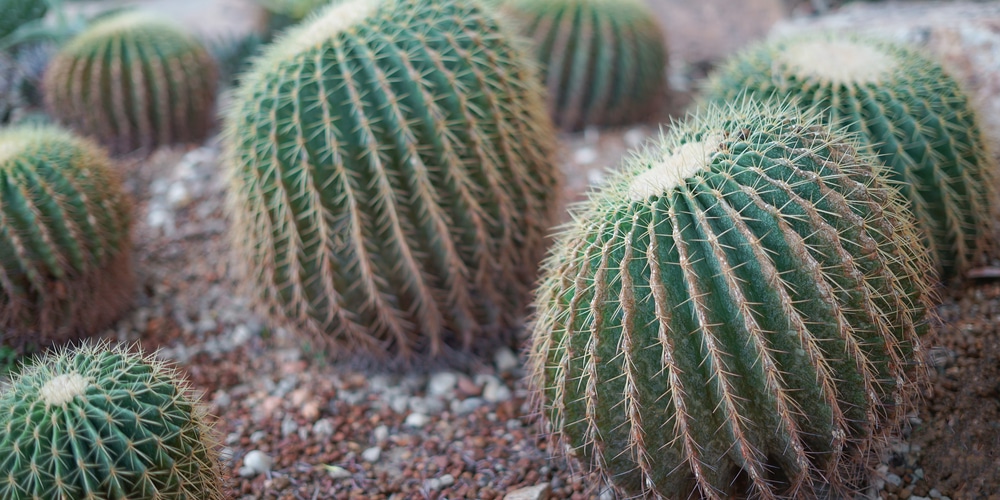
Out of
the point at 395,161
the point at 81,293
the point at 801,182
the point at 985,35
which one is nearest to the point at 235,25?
the point at 81,293

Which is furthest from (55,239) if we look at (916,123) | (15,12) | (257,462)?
(916,123)

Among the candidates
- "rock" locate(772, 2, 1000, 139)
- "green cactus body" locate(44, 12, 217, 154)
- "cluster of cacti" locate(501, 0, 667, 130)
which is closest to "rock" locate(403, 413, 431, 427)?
"rock" locate(772, 2, 1000, 139)

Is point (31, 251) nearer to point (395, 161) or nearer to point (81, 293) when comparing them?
point (81, 293)

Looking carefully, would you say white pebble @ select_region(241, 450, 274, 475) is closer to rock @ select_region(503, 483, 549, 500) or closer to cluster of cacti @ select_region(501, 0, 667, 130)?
rock @ select_region(503, 483, 549, 500)

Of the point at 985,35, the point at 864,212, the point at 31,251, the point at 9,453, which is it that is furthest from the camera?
the point at 985,35

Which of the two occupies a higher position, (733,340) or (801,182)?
(801,182)

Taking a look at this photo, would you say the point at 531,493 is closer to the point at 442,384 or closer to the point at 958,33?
the point at 442,384

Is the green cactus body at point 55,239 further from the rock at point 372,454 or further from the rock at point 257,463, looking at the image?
the rock at point 372,454
